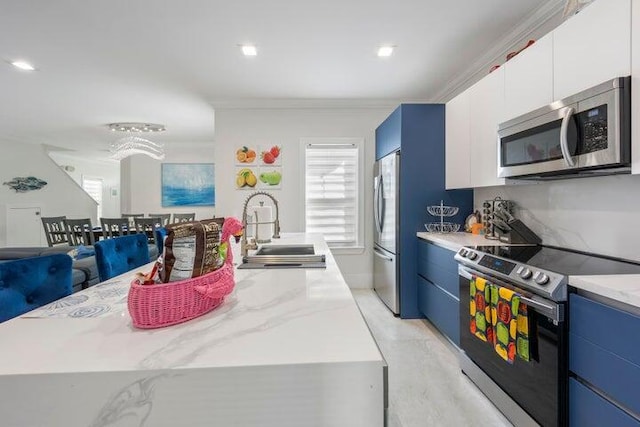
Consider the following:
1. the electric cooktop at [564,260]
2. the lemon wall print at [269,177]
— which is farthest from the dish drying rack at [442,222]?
the lemon wall print at [269,177]

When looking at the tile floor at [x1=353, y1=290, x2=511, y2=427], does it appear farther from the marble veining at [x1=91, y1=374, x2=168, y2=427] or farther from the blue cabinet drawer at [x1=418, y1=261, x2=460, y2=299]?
the marble veining at [x1=91, y1=374, x2=168, y2=427]

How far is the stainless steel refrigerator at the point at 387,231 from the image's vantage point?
340cm

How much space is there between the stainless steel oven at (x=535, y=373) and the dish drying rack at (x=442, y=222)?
1.24 meters

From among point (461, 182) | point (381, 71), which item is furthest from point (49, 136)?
point (461, 182)

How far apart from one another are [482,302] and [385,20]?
221 cm

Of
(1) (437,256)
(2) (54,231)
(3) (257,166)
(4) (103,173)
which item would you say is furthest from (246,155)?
(4) (103,173)

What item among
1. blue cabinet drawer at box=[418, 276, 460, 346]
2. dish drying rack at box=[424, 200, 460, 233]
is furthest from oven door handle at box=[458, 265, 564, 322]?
dish drying rack at box=[424, 200, 460, 233]

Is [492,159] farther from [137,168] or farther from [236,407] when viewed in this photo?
[137,168]

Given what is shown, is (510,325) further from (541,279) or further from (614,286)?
(614,286)

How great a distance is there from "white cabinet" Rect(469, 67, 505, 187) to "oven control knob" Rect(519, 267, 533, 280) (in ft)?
3.00

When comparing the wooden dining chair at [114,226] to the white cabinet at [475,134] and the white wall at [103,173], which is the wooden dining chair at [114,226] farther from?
the white cabinet at [475,134]

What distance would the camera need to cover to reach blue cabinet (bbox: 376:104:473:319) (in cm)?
329

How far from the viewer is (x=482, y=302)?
1919 millimetres

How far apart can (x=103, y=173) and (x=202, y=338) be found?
11.7 meters
